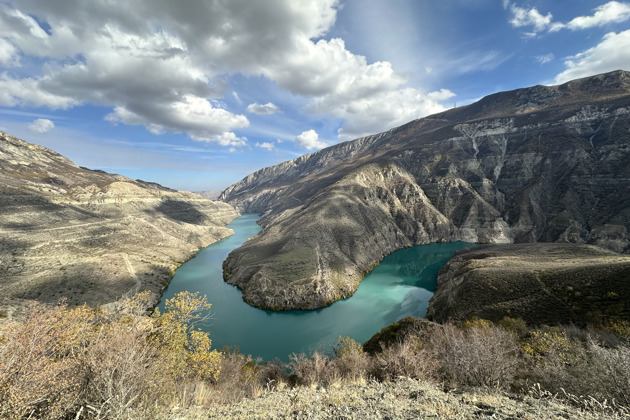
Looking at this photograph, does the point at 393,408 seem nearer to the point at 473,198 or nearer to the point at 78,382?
the point at 78,382

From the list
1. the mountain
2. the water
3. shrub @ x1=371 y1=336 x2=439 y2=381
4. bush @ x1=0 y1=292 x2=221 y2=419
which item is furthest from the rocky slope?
shrub @ x1=371 y1=336 x2=439 y2=381

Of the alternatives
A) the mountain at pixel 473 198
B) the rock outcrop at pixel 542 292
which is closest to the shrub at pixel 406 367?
the rock outcrop at pixel 542 292

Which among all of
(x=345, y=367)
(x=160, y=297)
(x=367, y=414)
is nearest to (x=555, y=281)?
(x=345, y=367)

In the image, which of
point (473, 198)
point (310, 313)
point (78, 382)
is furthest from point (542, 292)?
point (473, 198)

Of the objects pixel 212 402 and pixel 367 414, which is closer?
pixel 367 414

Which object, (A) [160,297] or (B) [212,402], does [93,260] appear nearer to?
(A) [160,297]
